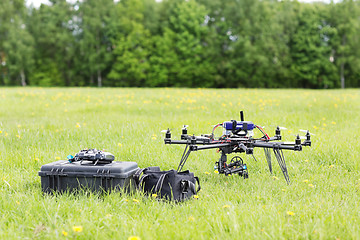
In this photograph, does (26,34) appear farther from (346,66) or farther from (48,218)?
(48,218)

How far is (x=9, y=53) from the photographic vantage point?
145 ft

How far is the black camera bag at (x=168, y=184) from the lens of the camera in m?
3.52

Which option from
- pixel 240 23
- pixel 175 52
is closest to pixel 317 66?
pixel 240 23

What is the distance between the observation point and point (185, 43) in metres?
43.7

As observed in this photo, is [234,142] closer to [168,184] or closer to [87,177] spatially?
[168,184]

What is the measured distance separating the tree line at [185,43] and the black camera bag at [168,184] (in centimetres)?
3881

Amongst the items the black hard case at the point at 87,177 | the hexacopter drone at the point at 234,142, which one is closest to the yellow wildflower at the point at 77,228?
the black hard case at the point at 87,177

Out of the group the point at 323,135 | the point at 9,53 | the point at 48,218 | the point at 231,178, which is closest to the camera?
the point at 48,218

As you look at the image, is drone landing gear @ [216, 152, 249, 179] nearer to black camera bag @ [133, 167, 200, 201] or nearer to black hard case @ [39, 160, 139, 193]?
black camera bag @ [133, 167, 200, 201]

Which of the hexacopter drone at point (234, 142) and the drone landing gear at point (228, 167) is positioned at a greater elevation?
the hexacopter drone at point (234, 142)

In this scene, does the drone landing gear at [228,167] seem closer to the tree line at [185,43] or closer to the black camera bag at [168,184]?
the black camera bag at [168,184]

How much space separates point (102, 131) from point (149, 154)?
1.90 metres

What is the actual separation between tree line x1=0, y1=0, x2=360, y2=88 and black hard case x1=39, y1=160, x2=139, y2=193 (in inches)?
1534

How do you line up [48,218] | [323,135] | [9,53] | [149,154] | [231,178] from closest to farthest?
[48,218]
[231,178]
[149,154]
[323,135]
[9,53]
